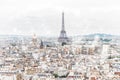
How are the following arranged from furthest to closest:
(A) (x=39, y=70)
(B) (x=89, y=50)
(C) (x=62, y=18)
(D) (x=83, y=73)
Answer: (C) (x=62, y=18), (B) (x=89, y=50), (A) (x=39, y=70), (D) (x=83, y=73)

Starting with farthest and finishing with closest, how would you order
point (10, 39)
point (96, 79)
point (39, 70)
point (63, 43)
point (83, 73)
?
point (10, 39), point (63, 43), point (39, 70), point (83, 73), point (96, 79)

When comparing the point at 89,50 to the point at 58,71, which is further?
the point at 89,50

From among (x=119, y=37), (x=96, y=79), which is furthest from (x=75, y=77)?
(x=119, y=37)

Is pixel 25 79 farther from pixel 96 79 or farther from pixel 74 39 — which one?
pixel 74 39

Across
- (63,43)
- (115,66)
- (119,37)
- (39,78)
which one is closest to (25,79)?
(39,78)

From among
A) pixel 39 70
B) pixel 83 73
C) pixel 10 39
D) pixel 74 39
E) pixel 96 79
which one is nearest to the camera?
pixel 96 79

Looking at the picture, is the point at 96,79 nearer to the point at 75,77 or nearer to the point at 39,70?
the point at 75,77

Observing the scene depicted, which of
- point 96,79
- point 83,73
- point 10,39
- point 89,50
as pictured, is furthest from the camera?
point 10,39

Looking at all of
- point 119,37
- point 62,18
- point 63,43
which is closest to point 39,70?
point 63,43

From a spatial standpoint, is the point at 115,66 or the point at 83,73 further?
the point at 115,66
